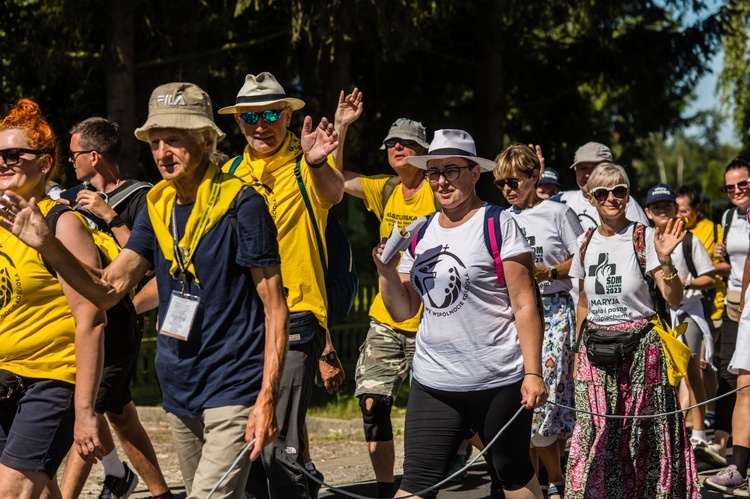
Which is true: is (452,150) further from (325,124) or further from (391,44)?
(391,44)

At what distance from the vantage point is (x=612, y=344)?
6.55m

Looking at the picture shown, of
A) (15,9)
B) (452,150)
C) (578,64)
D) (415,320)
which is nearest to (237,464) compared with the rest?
(452,150)

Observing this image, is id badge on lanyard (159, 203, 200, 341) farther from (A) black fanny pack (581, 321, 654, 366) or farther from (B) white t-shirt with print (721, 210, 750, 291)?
(B) white t-shirt with print (721, 210, 750, 291)

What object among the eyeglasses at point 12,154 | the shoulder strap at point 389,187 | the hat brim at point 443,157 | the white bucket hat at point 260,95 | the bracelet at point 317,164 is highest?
the white bucket hat at point 260,95

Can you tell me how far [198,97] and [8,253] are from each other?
112 cm

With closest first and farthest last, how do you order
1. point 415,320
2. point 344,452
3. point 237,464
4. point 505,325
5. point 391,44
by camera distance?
point 237,464, point 505,325, point 415,320, point 344,452, point 391,44

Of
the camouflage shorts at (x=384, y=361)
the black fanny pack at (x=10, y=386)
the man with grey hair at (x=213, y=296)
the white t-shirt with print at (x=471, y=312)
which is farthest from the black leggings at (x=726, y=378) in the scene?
the black fanny pack at (x=10, y=386)

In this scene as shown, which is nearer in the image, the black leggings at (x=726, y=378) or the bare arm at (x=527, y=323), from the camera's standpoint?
the bare arm at (x=527, y=323)

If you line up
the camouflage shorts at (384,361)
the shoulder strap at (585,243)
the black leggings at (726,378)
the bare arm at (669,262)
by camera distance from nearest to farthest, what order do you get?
the bare arm at (669,262), the shoulder strap at (585,243), the camouflage shorts at (384,361), the black leggings at (726,378)

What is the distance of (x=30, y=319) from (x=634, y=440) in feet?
11.7

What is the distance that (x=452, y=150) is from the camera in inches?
207

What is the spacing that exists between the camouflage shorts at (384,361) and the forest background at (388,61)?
6.74 meters

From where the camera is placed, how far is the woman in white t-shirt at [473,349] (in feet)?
16.5

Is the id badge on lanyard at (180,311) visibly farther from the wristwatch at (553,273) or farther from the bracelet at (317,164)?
the wristwatch at (553,273)
